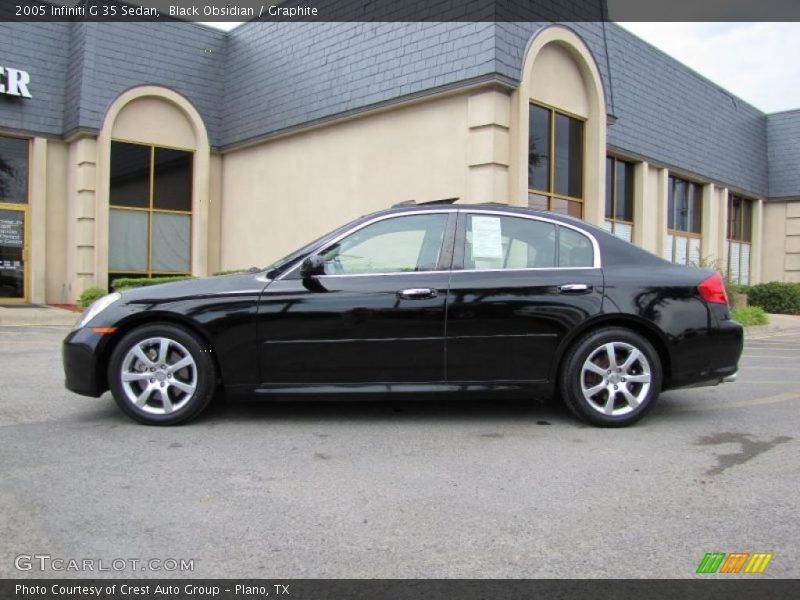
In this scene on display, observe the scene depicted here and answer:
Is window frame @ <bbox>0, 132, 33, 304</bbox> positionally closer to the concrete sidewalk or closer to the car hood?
the concrete sidewalk

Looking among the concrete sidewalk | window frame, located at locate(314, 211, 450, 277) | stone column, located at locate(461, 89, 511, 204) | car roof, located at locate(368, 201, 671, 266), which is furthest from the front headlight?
the concrete sidewalk

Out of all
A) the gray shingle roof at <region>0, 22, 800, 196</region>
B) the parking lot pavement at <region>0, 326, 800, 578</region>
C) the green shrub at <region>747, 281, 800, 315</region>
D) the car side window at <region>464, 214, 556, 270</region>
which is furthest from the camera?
the green shrub at <region>747, 281, 800, 315</region>

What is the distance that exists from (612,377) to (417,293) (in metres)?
1.53

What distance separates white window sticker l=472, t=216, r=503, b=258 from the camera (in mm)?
4961

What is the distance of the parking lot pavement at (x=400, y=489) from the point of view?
9.10 feet

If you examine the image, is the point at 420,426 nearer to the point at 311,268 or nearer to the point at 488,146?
the point at 311,268

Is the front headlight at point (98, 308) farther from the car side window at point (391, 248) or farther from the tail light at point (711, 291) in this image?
the tail light at point (711, 291)

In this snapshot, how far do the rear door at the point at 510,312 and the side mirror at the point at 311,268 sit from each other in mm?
950

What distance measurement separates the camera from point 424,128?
1246cm

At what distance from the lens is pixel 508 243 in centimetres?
502

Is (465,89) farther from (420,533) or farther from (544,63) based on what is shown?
(420,533)

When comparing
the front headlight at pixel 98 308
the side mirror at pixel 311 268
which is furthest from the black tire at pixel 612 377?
the front headlight at pixel 98 308

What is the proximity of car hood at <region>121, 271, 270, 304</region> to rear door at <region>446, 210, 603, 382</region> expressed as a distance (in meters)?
1.43
